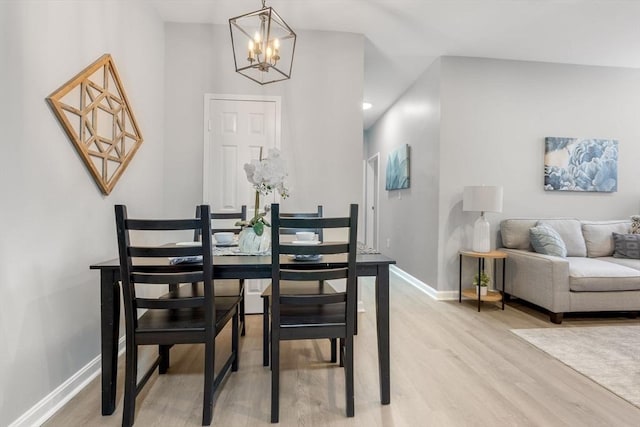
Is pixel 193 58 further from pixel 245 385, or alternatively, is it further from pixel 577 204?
pixel 577 204

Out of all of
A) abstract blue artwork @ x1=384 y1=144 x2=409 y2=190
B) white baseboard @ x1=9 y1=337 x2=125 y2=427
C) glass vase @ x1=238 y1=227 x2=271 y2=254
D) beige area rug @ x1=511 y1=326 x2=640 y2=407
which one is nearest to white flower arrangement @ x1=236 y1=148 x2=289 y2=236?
glass vase @ x1=238 y1=227 x2=271 y2=254

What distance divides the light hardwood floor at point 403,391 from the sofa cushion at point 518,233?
4.09 feet

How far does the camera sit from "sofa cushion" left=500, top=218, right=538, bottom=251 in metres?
3.48

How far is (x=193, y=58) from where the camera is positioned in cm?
310

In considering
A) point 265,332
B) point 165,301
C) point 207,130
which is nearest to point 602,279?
point 265,332

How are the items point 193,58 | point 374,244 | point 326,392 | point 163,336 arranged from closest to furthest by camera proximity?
point 163,336
point 326,392
point 193,58
point 374,244

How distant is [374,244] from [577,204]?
340 centimetres

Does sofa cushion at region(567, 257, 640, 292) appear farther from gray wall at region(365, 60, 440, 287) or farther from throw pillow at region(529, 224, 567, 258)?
gray wall at region(365, 60, 440, 287)

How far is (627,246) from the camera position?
10.9 ft

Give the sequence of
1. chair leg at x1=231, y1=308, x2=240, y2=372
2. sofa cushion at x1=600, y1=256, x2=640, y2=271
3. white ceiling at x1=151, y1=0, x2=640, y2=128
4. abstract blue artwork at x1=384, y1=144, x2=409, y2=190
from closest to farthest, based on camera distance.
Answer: chair leg at x1=231, y1=308, x2=240, y2=372 → white ceiling at x1=151, y1=0, x2=640, y2=128 → sofa cushion at x1=600, y1=256, x2=640, y2=271 → abstract blue artwork at x1=384, y1=144, x2=409, y2=190

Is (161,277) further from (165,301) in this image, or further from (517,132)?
(517,132)

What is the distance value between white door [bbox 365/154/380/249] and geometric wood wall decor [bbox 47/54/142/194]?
463 cm

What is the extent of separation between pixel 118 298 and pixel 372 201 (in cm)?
558

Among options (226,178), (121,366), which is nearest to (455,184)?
(226,178)
